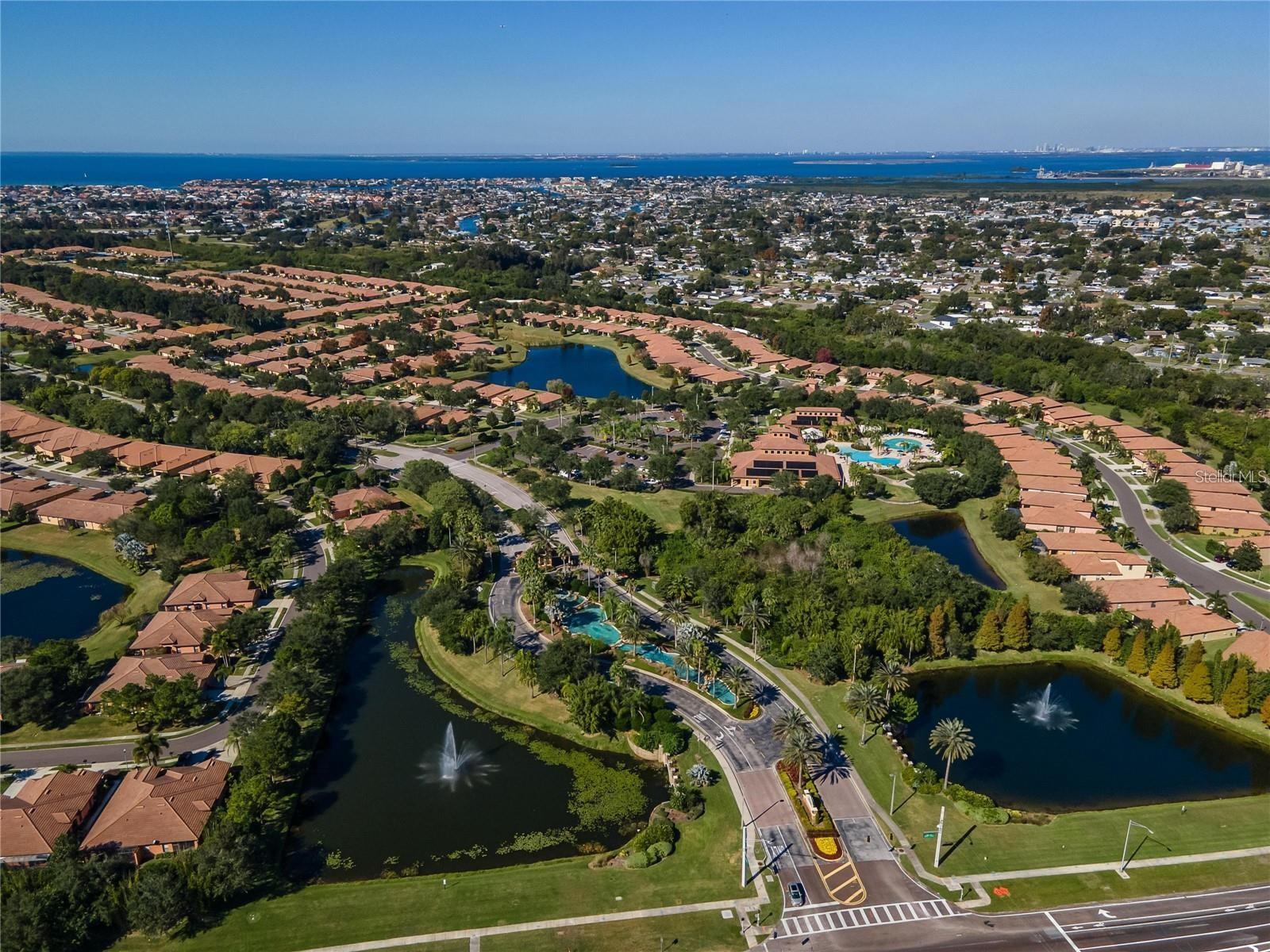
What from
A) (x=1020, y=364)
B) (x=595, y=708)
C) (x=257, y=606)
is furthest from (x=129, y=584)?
(x=1020, y=364)

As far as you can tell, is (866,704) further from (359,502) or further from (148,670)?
(359,502)

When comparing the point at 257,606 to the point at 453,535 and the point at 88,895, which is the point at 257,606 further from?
the point at 88,895

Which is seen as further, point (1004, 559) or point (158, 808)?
point (1004, 559)

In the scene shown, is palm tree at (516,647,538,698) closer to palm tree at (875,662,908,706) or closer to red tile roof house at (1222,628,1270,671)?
palm tree at (875,662,908,706)

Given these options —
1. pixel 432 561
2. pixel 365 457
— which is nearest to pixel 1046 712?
pixel 432 561

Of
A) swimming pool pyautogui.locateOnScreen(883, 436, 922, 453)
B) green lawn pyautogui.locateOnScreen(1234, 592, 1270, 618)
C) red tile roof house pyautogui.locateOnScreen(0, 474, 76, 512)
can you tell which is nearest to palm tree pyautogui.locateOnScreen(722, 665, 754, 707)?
green lawn pyautogui.locateOnScreen(1234, 592, 1270, 618)
